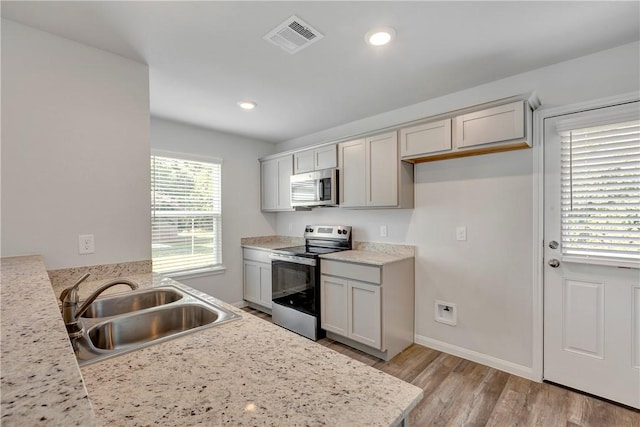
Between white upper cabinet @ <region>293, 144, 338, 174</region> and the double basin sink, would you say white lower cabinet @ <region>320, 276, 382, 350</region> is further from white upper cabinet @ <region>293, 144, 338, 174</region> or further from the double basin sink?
the double basin sink

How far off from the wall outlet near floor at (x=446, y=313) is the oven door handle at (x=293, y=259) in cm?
127

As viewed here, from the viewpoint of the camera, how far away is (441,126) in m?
2.49

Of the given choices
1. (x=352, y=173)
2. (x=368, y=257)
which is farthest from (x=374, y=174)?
(x=368, y=257)

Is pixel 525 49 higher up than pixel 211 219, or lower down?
higher up

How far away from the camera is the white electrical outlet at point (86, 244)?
185cm

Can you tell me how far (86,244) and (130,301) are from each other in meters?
0.58

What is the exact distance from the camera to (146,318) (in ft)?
4.49

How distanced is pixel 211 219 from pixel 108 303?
232 centimetres

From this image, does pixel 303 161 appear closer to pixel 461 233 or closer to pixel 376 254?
pixel 376 254

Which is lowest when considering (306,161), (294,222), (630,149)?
(294,222)

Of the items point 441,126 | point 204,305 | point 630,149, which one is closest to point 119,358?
point 204,305

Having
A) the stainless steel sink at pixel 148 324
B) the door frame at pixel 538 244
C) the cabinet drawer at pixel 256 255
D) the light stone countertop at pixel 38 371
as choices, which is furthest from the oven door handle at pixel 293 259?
the light stone countertop at pixel 38 371

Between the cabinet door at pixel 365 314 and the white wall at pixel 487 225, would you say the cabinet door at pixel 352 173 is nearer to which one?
the white wall at pixel 487 225

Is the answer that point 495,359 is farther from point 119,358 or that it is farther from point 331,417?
point 119,358
